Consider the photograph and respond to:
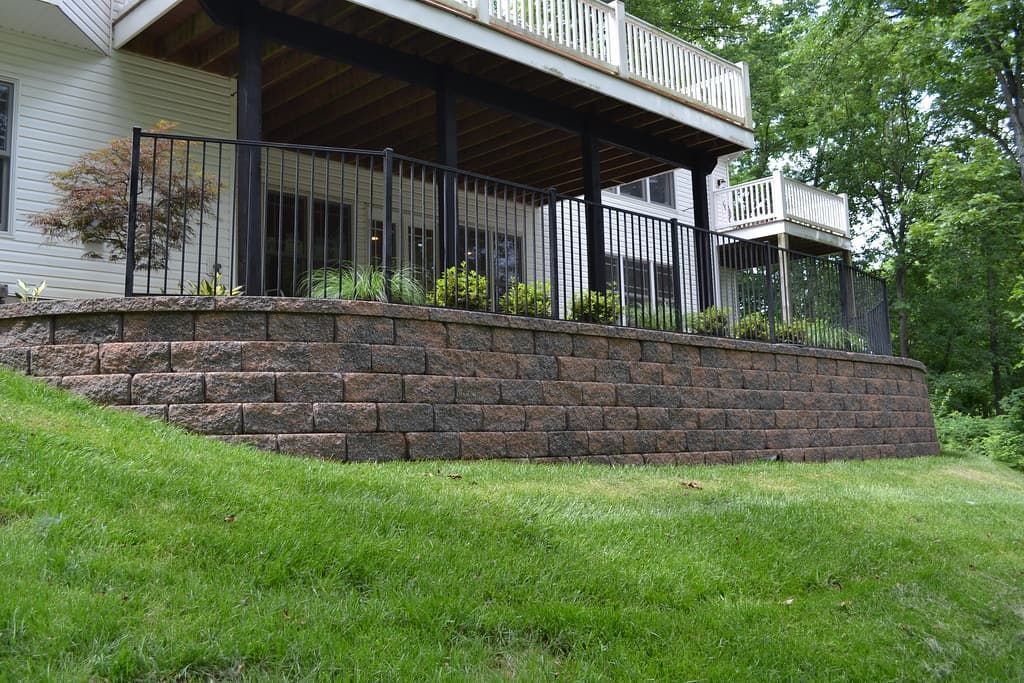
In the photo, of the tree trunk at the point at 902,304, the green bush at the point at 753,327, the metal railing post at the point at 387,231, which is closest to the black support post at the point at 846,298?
the green bush at the point at 753,327

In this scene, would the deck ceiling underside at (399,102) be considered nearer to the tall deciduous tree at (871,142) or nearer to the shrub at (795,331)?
the shrub at (795,331)

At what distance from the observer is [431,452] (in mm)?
6754

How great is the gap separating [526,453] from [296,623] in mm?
4319

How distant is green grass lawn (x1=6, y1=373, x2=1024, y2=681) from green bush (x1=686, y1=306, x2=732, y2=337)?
3937 millimetres

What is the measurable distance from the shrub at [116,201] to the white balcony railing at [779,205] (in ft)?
42.5

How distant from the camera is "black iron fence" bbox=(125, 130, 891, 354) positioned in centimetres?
721

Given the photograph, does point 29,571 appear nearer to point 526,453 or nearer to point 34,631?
point 34,631

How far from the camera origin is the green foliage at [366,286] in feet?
23.2

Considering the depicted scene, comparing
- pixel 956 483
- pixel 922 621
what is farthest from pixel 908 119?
pixel 922 621

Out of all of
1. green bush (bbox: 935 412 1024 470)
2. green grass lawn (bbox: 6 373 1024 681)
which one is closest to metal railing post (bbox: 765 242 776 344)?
green grass lawn (bbox: 6 373 1024 681)

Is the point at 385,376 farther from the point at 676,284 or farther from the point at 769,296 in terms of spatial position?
the point at 769,296

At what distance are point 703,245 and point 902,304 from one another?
18.0 metres

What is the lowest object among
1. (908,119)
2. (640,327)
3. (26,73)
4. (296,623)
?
(296,623)

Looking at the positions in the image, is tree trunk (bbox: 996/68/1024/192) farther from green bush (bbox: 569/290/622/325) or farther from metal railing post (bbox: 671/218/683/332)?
green bush (bbox: 569/290/622/325)
